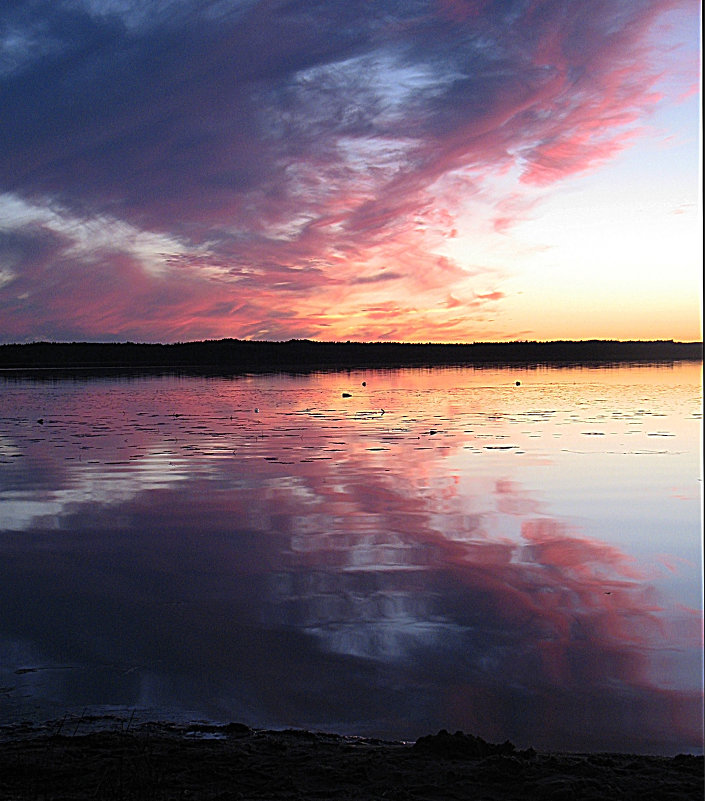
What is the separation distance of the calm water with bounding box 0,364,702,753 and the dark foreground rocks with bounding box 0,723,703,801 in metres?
0.46

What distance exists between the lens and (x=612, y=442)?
60.6ft

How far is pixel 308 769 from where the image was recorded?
14.7 ft

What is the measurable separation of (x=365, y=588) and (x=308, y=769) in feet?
11.4

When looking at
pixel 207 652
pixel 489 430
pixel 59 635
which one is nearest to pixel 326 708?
pixel 207 652

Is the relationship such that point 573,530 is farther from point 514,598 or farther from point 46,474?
point 46,474

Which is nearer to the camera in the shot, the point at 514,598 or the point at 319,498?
the point at 514,598

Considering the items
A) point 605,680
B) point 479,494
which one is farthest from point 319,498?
point 605,680

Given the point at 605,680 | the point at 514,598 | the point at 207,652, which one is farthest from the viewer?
the point at 514,598

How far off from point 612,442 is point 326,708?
561 inches

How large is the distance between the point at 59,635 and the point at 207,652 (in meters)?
1.31

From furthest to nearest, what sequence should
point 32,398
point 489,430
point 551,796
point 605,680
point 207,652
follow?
point 32,398
point 489,430
point 207,652
point 605,680
point 551,796

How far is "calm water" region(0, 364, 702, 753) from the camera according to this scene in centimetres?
563

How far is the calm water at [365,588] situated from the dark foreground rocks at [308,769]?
46 centimetres

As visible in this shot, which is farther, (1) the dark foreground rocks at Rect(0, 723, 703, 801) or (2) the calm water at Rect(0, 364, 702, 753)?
(2) the calm water at Rect(0, 364, 702, 753)
